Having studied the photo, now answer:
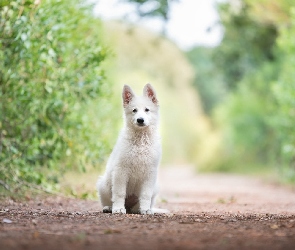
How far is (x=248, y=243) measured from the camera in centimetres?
565

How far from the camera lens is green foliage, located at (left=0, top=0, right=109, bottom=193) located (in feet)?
36.5

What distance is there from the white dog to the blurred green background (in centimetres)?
254

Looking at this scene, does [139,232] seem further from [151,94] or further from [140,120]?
[151,94]

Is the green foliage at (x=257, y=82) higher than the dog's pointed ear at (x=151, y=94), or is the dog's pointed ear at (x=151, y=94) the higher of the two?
the green foliage at (x=257, y=82)

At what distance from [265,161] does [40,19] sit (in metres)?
27.9

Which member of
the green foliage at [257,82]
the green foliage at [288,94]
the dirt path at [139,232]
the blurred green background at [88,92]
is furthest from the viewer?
the green foliage at [257,82]

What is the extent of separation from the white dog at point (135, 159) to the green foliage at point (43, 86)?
8.10ft

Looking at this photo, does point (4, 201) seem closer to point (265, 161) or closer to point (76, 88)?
point (76, 88)

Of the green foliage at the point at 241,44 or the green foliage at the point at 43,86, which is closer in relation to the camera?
the green foliage at the point at 43,86

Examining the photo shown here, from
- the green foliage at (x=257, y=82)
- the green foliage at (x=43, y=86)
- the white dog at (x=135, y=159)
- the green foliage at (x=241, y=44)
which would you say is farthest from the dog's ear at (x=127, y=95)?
the green foliage at (x=241, y=44)

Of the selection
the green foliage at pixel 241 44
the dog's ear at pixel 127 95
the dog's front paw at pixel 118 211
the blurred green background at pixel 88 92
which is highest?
the green foliage at pixel 241 44

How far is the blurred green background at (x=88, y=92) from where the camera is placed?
37.8ft

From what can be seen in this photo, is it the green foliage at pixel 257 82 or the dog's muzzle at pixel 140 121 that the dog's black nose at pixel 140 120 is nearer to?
the dog's muzzle at pixel 140 121

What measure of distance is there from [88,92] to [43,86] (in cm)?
99
